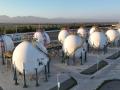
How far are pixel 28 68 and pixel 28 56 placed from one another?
40.2 inches

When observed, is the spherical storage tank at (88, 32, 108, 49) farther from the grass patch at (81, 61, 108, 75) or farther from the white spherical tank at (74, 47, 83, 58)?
the white spherical tank at (74, 47, 83, 58)

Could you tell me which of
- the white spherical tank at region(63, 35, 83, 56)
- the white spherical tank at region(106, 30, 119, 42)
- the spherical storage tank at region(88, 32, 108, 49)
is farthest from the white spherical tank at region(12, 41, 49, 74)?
the white spherical tank at region(106, 30, 119, 42)

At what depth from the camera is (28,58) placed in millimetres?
23703

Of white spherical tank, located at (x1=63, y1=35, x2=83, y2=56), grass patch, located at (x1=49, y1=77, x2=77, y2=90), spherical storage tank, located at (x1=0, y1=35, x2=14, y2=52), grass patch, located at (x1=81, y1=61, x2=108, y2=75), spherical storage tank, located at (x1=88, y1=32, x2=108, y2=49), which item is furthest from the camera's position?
spherical storage tank, located at (x1=88, y1=32, x2=108, y2=49)

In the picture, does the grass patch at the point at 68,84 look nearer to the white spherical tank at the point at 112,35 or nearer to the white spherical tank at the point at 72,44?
the white spherical tank at the point at 72,44

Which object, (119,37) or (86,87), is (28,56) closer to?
(86,87)

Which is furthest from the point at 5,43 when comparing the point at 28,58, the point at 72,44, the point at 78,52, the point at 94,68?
the point at 28,58

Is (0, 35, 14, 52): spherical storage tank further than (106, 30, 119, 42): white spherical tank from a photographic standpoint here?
No

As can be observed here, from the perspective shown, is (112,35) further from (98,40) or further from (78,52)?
(78,52)

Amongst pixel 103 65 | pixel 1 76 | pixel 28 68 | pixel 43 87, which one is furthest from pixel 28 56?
pixel 103 65

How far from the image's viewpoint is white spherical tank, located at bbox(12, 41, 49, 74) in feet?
77.7

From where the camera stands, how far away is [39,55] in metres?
24.4

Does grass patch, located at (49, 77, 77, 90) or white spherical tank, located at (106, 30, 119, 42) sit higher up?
white spherical tank, located at (106, 30, 119, 42)

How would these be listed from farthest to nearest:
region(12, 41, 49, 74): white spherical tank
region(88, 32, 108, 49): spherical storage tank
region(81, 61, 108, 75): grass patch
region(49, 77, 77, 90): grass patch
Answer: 1. region(88, 32, 108, 49): spherical storage tank
2. region(81, 61, 108, 75): grass patch
3. region(12, 41, 49, 74): white spherical tank
4. region(49, 77, 77, 90): grass patch
